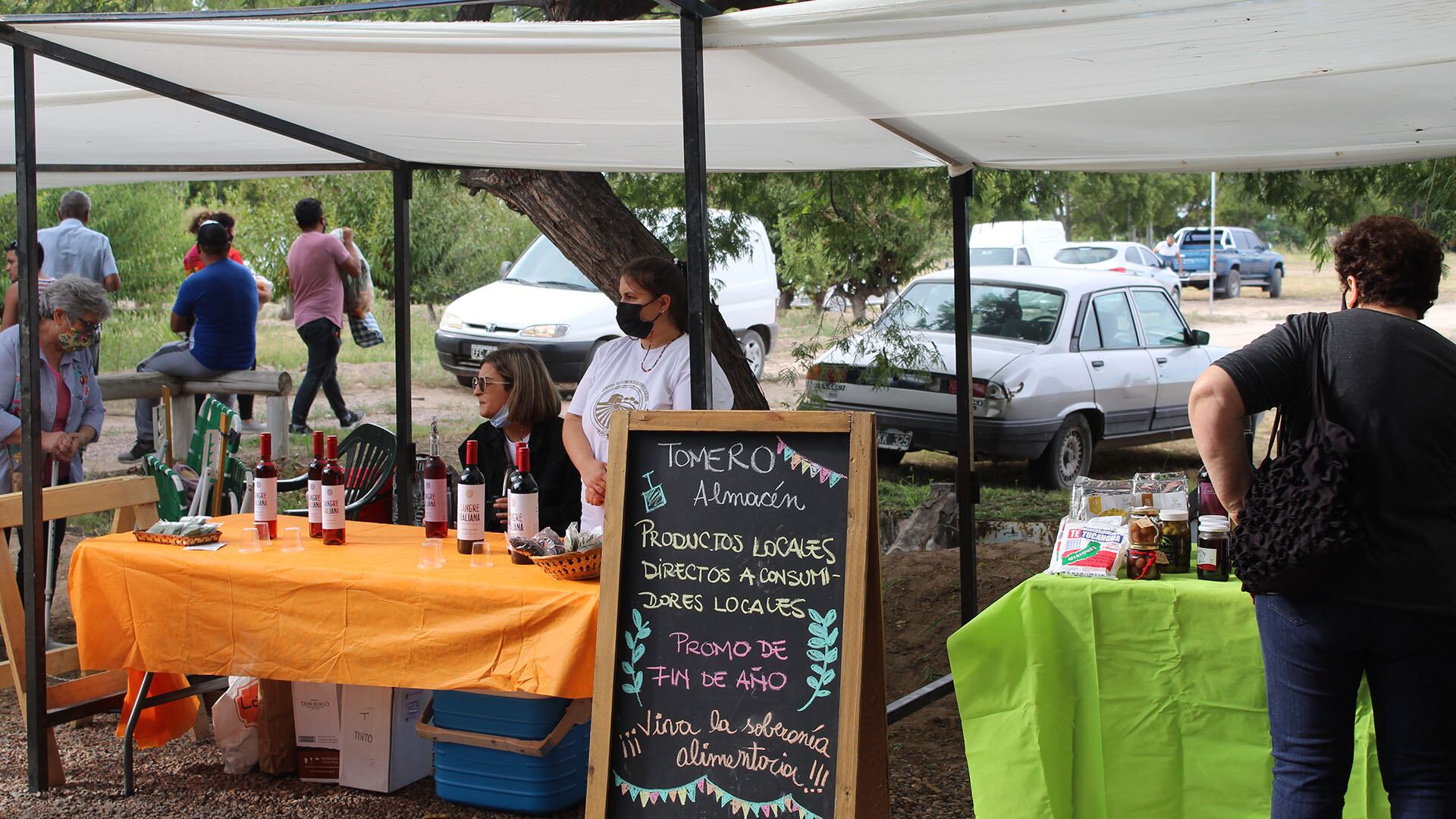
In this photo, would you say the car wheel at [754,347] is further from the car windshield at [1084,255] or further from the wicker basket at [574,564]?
the car windshield at [1084,255]

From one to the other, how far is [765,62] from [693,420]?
1.01 m

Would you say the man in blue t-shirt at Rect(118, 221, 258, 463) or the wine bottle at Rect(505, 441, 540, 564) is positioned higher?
the man in blue t-shirt at Rect(118, 221, 258, 463)

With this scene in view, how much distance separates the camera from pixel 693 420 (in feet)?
9.20

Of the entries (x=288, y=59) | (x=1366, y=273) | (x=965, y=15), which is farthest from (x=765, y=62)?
(x=1366, y=273)

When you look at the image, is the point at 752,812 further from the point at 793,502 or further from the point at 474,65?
the point at 474,65

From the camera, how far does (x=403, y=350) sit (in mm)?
5434

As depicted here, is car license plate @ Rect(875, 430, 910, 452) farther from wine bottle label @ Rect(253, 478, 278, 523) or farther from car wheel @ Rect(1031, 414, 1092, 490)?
wine bottle label @ Rect(253, 478, 278, 523)

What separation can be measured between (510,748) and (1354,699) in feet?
6.81

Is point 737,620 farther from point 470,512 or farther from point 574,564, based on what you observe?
point 470,512

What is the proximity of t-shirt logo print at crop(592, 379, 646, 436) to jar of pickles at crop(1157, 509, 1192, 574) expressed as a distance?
1.43 metres

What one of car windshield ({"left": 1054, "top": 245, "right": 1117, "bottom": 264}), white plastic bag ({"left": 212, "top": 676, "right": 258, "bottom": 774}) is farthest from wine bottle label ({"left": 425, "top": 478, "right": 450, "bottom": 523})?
car windshield ({"left": 1054, "top": 245, "right": 1117, "bottom": 264})

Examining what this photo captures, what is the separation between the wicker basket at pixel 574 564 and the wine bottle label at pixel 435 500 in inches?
19.7

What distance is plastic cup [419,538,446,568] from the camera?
329 cm

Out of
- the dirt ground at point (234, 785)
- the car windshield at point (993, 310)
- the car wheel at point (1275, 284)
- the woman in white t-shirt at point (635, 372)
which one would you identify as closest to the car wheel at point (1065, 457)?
the car windshield at point (993, 310)
